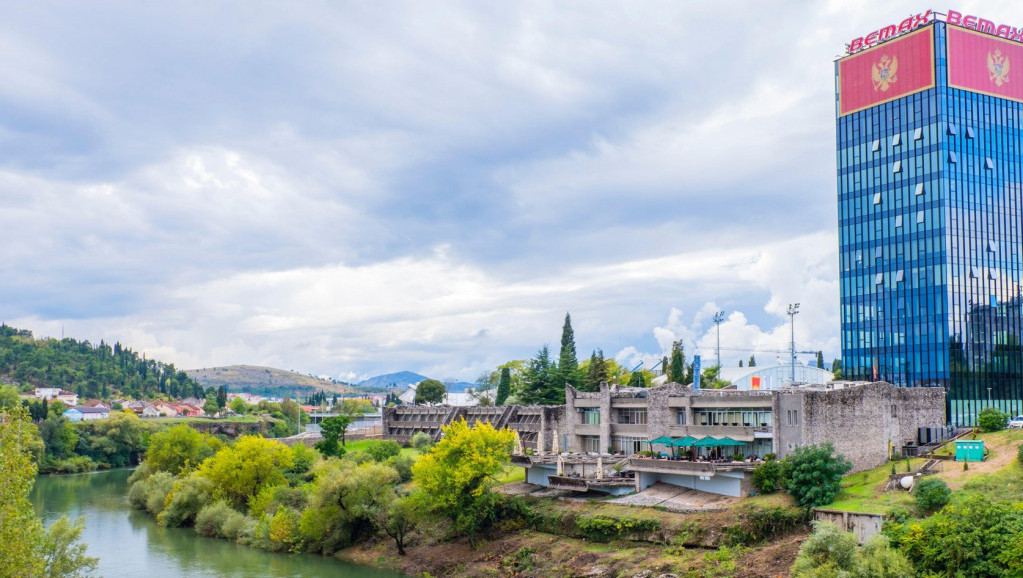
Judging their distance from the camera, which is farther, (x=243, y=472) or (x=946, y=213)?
(x=946, y=213)

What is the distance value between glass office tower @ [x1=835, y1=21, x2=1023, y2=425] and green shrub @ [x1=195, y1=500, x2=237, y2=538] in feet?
216

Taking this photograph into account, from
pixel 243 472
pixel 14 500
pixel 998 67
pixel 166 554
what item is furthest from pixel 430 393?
pixel 14 500

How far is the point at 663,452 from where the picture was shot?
69.8m

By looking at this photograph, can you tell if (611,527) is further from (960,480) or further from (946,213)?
(946,213)

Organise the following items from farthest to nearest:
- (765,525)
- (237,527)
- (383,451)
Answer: (383,451) → (237,527) → (765,525)

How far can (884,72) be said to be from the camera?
9506cm

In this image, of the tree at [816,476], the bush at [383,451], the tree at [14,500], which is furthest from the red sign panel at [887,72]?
the tree at [14,500]

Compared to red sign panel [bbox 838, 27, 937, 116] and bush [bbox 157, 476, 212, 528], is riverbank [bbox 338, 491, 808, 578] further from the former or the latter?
red sign panel [bbox 838, 27, 937, 116]

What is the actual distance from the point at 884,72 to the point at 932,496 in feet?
197

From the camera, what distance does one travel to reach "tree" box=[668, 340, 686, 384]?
344ft

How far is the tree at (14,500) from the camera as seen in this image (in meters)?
30.4

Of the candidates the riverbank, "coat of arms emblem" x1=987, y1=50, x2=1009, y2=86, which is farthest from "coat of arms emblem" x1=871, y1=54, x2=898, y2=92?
the riverbank

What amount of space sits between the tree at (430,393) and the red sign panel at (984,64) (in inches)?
4024

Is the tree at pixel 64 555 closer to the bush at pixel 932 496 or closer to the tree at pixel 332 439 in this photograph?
the bush at pixel 932 496
